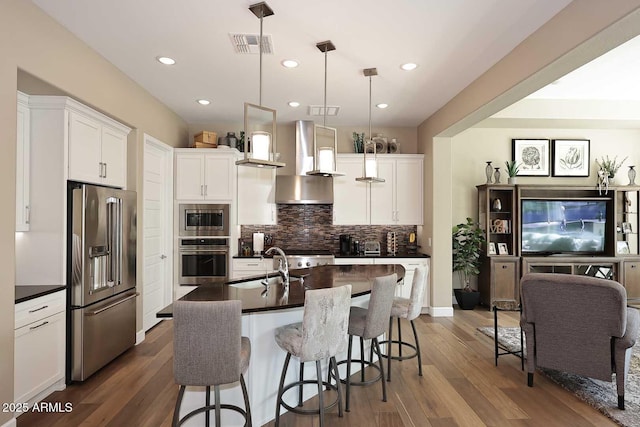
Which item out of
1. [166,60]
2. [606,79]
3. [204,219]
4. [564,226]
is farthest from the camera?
[564,226]

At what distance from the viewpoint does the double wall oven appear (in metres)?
5.56

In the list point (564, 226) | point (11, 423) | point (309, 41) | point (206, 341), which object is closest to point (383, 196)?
point (564, 226)

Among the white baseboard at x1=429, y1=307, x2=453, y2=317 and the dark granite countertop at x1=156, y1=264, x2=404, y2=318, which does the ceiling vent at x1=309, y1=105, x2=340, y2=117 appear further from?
the white baseboard at x1=429, y1=307, x2=453, y2=317

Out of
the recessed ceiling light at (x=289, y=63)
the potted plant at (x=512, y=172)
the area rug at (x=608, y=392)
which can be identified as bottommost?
the area rug at (x=608, y=392)

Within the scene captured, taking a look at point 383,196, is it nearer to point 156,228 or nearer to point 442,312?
point 442,312

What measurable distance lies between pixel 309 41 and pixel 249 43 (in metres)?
0.52

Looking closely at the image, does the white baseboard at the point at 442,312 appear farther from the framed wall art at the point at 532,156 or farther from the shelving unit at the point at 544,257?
the framed wall art at the point at 532,156

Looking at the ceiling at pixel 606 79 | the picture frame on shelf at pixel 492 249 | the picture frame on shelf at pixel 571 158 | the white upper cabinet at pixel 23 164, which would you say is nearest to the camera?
the white upper cabinet at pixel 23 164

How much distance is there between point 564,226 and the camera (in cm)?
643

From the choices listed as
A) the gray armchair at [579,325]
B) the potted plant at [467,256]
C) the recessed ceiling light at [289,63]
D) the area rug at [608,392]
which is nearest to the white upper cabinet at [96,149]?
the recessed ceiling light at [289,63]

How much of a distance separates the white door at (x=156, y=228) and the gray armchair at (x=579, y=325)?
13.6ft

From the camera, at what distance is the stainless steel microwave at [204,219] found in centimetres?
558

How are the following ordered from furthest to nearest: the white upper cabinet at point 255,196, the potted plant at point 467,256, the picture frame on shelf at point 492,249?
1. the picture frame on shelf at point 492,249
2. the potted plant at point 467,256
3. the white upper cabinet at point 255,196

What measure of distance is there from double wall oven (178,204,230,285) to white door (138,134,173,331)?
0.58 ft
